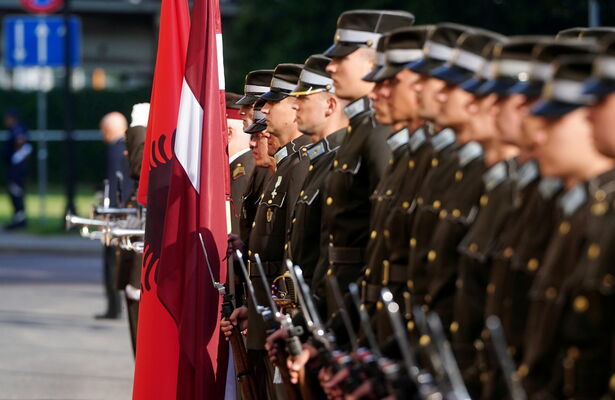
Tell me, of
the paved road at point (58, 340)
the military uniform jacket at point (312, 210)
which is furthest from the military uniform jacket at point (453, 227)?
the paved road at point (58, 340)

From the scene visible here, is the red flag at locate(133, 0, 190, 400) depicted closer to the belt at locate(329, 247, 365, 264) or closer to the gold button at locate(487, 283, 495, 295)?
the belt at locate(329, 247, 365, 264)

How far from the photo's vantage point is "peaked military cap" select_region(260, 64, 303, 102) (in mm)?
8367

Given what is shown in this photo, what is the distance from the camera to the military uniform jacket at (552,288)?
14.1 feet

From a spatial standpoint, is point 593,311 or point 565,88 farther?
point 565,88

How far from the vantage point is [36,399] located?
11.5 m

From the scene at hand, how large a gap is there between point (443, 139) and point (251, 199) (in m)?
3.91

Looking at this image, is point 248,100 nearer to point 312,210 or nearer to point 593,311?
point 312,210

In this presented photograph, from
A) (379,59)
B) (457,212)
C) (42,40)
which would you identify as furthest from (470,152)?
(42,40)

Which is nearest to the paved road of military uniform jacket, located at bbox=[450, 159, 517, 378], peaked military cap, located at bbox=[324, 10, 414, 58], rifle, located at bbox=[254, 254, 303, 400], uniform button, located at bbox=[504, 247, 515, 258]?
rifle, located at bbox=[254, 254, 303, 400]

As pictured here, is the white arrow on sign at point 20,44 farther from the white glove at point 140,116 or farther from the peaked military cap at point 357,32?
the peaked military cap at point 357,32

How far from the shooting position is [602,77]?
423cm

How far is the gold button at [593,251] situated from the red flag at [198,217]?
4596 mm

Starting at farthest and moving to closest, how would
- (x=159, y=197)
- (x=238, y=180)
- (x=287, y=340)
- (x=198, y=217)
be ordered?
1. (x=238, y=180)
2. (x=159, y=197)
3. (x=198, y=217)
4. (x=287, y=340)

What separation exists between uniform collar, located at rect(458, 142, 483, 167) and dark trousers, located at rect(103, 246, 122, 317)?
10.7 metres
